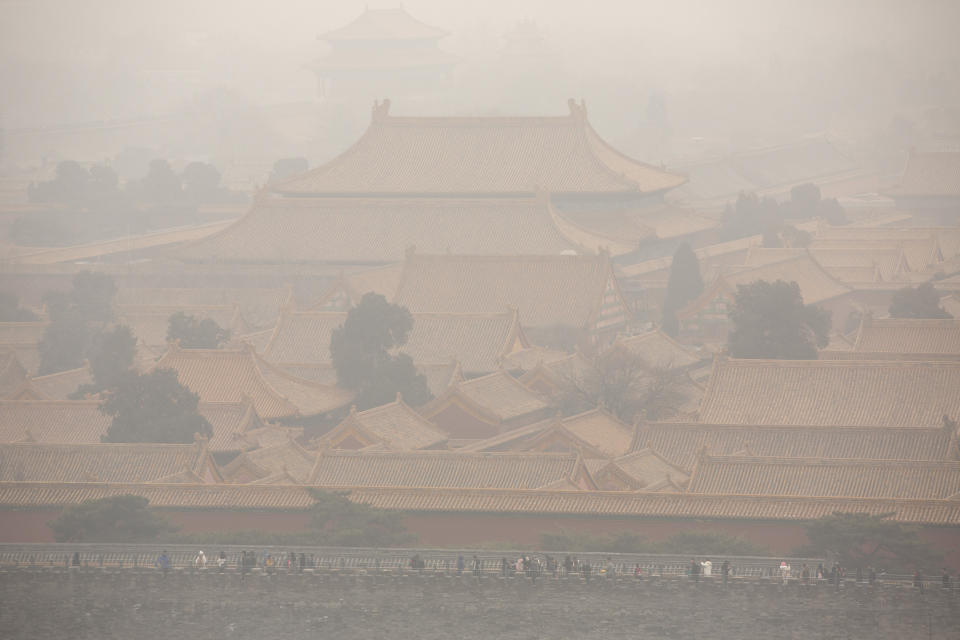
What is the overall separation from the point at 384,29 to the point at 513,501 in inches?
4443

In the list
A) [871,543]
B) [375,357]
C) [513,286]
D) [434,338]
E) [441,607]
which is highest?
[513,286]

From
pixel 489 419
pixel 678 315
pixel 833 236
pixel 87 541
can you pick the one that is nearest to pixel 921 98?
pixel 833 236

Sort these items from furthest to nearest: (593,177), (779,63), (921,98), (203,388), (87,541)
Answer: (779,63), (921,98), (593,177), (203,388), (87,541)

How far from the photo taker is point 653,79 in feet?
522

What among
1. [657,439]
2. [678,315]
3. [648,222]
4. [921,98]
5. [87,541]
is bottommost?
[87,541]

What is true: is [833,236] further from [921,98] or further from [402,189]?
[921,98]

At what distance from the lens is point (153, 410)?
41.9 m

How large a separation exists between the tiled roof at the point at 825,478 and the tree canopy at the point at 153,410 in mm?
11290

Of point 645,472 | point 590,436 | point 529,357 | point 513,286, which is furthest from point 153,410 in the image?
point 513,286

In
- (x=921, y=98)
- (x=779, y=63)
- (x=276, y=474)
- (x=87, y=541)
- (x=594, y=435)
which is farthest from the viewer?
(x=779, y=63)

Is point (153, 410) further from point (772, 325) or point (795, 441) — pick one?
point (772, 325)

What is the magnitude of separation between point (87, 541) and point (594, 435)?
12670 mm

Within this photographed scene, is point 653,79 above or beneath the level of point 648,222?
above

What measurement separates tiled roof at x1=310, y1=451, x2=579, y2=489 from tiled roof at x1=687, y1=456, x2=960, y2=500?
9.07 ft
